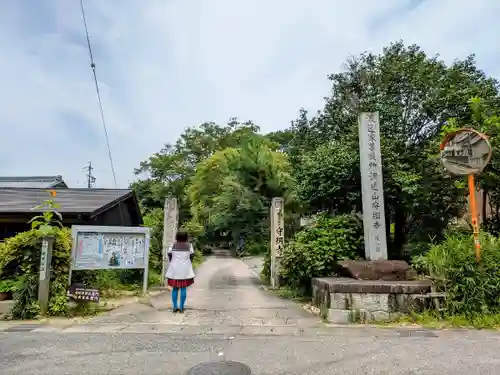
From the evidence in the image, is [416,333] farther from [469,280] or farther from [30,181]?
[30,181]

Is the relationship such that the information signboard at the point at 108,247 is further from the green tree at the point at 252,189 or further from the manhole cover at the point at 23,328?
the green tree at the point at 252,189

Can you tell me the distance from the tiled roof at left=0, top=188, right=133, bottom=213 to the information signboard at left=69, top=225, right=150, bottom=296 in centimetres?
219

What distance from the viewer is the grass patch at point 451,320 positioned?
6.09 meters

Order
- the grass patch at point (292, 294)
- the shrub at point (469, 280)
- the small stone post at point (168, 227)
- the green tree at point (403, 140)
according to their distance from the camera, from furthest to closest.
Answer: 1. the small stone post at point (168, 227)
2. the green tree at point (403, 140)
3. the grass patch at point (292, 294)
4. the shrub at point (469, 280)

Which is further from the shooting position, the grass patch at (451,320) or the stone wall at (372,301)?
the stone wall at (372,301)

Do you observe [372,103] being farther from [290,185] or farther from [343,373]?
[343,373]

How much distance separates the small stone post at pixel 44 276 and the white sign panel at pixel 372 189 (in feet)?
21.3

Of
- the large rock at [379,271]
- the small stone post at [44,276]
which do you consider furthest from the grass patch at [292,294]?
the small stone post at [44,276]

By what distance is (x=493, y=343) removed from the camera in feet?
16.7

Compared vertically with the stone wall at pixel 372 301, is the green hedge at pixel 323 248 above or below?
above

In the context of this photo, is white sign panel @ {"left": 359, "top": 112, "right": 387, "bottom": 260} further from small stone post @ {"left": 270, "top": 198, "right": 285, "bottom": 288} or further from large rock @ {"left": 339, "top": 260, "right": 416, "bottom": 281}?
small stone post @ {"left": 270, "top": 198, "right": 285, "bottom": 288}

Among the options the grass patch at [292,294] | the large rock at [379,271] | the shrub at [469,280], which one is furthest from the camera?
the grass patch at [292,294]

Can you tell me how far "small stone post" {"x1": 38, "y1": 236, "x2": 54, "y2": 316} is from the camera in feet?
22.2

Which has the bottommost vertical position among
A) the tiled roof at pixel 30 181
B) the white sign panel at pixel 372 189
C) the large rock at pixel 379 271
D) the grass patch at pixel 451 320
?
the grass patch at pixel 451 320
